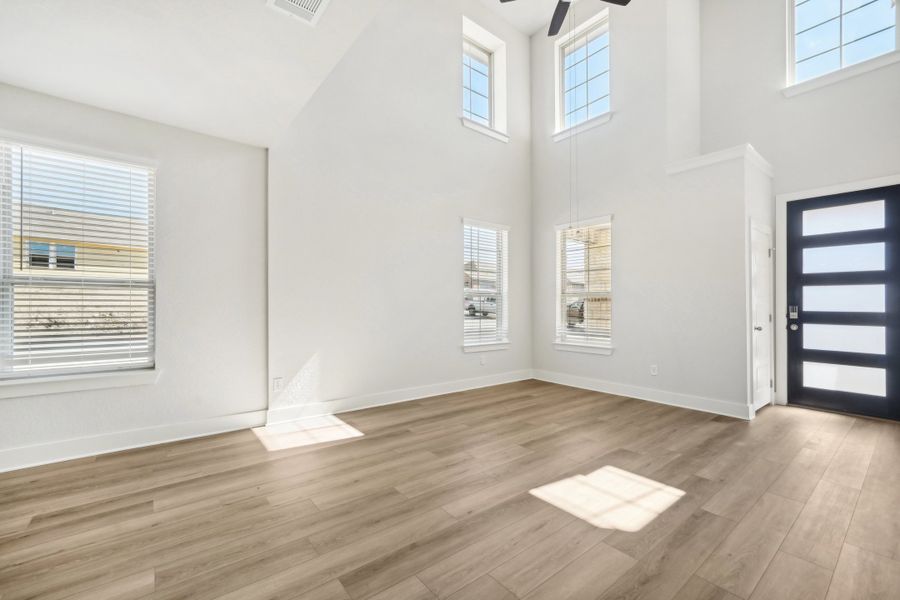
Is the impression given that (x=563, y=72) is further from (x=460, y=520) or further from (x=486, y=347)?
(x=460, y=520)

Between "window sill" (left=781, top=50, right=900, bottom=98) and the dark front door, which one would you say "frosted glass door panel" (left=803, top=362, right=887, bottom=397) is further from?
"window sill" (left=781, top=50, right=900, bottom=98)

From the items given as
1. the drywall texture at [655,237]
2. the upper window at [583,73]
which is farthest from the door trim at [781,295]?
the upper window at [583,73]

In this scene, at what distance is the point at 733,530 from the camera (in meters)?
2.05

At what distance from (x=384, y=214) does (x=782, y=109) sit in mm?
4772

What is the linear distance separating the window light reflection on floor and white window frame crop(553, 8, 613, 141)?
470cm

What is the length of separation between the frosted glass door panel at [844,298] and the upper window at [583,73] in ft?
11.1

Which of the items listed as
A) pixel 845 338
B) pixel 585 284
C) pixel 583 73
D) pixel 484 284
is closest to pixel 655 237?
pixel 585 284

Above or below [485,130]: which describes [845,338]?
below

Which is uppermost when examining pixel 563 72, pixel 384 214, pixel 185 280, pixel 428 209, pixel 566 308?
pixel 563 72

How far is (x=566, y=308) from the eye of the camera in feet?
19.3

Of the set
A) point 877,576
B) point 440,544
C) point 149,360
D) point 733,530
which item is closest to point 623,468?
point 733,530

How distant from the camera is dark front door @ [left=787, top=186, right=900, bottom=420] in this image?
3904 millimetres

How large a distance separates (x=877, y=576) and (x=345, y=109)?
524cm

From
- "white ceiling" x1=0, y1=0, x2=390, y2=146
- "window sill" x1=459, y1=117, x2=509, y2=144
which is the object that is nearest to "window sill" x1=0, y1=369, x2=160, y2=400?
"white ceiling" x1=0, y1=0, x2=390, y2=146
